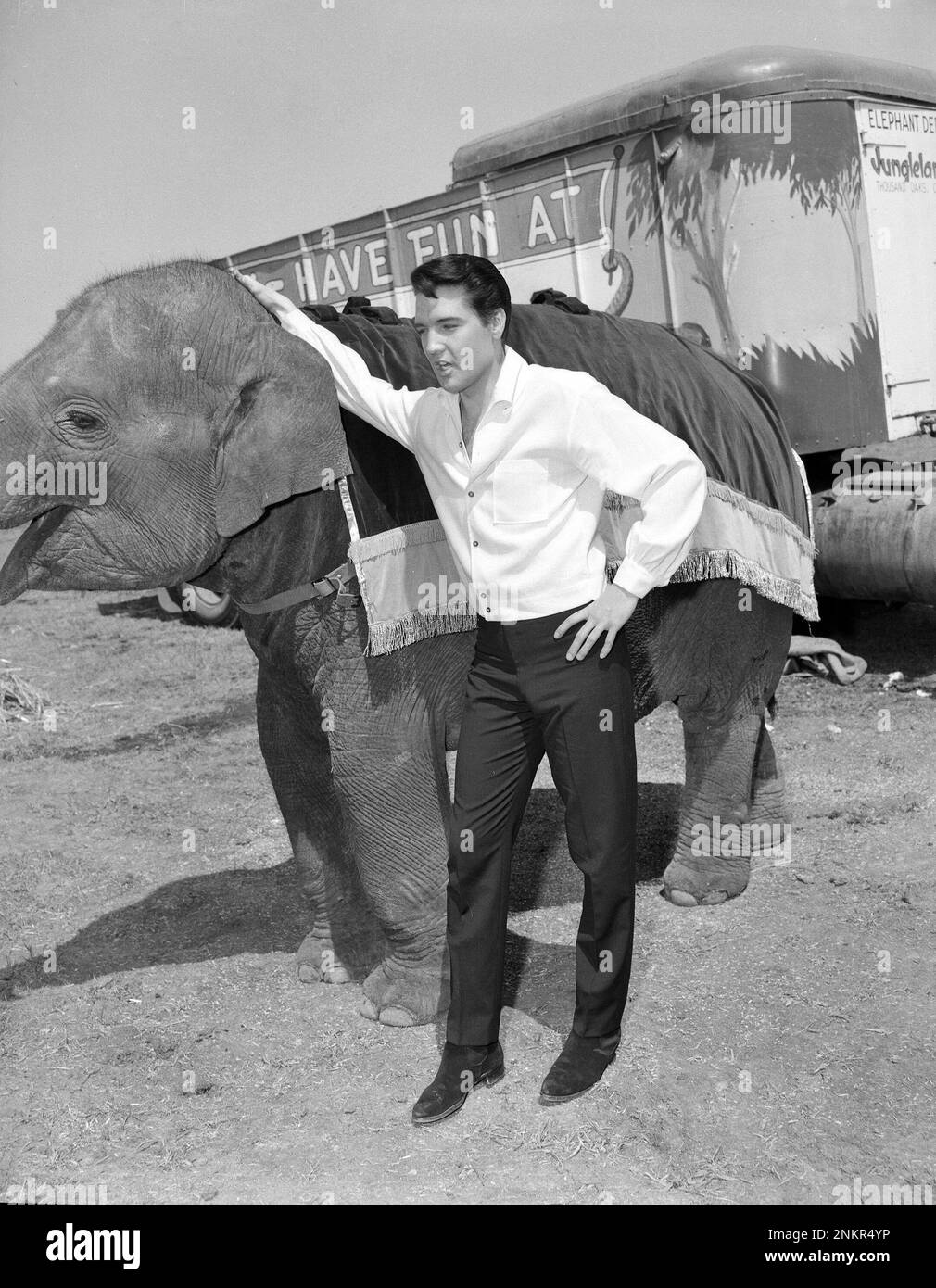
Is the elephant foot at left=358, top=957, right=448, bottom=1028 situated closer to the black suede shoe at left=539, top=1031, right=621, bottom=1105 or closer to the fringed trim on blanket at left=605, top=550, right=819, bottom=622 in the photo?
the black suede shoe at left=539, top=1031, right=621, bottom=1105

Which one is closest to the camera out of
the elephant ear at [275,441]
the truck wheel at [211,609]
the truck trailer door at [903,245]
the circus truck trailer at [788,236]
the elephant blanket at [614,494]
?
the elephant ear at [275,441]

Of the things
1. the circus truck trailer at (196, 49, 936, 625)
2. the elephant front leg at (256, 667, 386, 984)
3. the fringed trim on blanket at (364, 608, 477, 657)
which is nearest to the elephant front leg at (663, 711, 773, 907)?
the elephant front leg at (256, 667, 386, 984)

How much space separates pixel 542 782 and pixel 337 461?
331 cm

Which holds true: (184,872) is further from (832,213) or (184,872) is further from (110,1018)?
(832,213)

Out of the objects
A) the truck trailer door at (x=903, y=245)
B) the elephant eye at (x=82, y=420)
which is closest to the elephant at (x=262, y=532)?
the elephant eye at (x=82, y=420)

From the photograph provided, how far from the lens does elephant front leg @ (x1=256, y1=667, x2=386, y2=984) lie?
4125 millimetres

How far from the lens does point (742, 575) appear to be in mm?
4176

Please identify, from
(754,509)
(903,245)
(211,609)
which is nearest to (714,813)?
(754,509)

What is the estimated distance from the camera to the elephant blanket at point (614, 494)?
11.7 feet

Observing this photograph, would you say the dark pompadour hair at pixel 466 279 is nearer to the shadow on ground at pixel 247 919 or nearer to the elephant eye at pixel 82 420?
the elephant eye at pixel 82 420

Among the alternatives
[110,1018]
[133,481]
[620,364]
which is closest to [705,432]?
[620,364]

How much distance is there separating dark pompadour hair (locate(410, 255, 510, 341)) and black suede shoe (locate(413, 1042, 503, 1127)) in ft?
6.04

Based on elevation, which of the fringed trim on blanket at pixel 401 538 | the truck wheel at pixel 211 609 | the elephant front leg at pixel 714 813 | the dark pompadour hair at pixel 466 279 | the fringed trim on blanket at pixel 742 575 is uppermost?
the dark pompadour hair at pixel 466 279

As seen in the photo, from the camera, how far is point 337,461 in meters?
3.49
